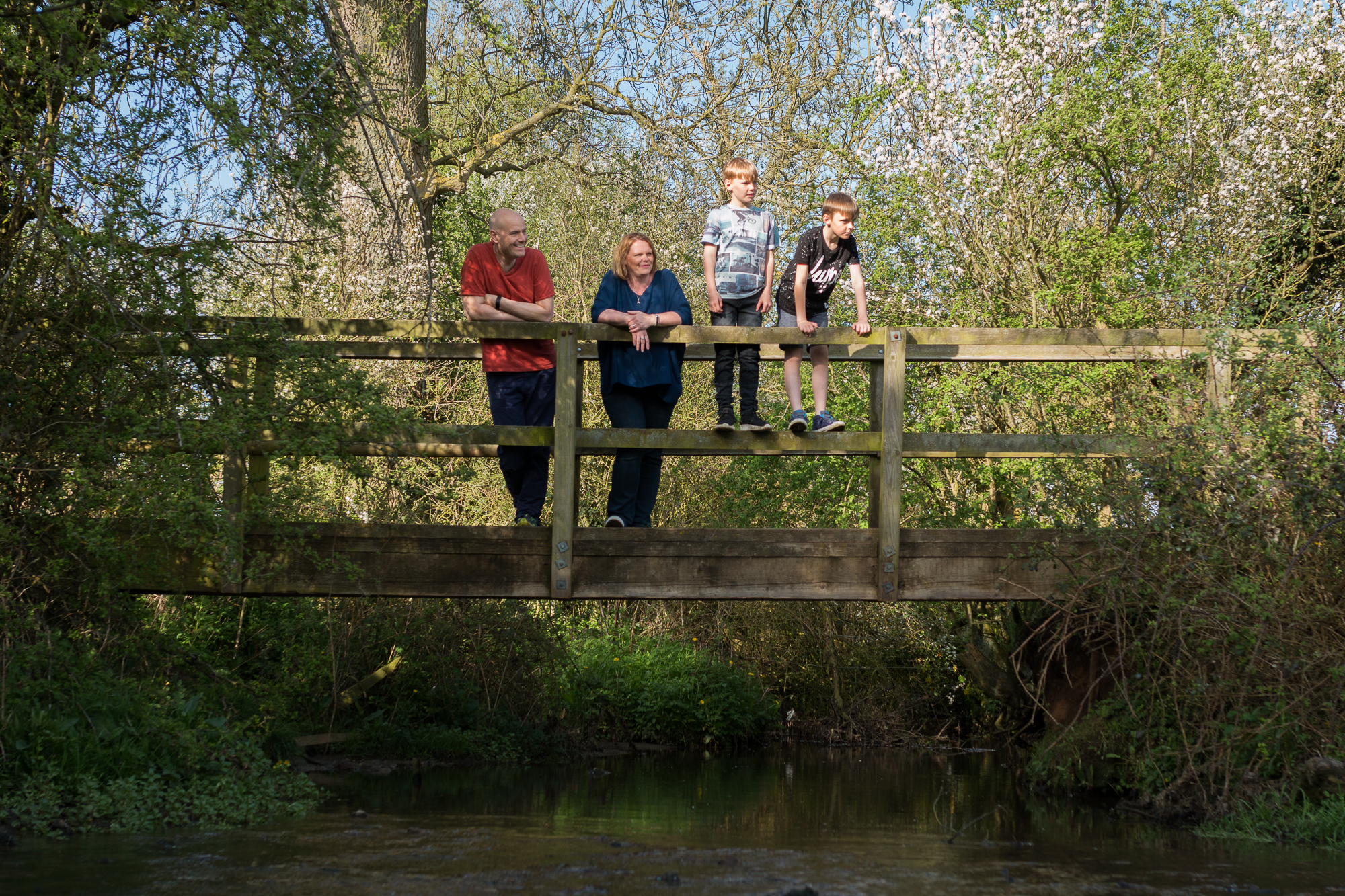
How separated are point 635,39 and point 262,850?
1127 cm

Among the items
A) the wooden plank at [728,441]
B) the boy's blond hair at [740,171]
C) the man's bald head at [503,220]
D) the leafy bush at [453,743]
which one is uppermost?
Answer: the boy's blond hair at [740,171]

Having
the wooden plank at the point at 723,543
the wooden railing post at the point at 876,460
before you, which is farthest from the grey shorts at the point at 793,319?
the wooden plank at the point at 723,543

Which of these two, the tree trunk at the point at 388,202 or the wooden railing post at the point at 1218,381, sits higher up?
the tree trunk at the point at 388,202

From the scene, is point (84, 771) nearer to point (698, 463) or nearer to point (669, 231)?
point (698, 463)

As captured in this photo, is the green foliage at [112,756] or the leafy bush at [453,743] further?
the leafy bush at [453,743]

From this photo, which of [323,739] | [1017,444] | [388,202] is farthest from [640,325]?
[323,739]

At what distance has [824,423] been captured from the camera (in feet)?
23.2

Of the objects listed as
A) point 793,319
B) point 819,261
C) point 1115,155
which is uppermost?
point 1115,155

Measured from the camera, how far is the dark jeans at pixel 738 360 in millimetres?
7082

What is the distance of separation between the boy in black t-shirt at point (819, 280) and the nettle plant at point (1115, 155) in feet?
11.3

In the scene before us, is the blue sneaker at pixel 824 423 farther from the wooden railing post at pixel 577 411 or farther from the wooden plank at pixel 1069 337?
the wooden railing post at pixel 577 411

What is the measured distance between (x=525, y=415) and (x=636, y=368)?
706 mm

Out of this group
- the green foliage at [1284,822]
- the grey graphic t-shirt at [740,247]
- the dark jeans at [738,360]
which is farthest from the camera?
the grey graphic t-shirt at [740,247]

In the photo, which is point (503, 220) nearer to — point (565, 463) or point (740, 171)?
point (740, 171)
